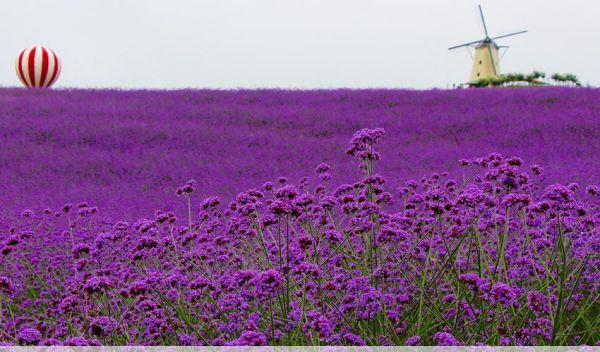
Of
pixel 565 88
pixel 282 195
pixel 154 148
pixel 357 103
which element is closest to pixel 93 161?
pixel 154 148

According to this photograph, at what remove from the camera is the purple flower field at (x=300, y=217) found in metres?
3.12

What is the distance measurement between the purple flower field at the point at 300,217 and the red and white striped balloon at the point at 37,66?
590 centimetres

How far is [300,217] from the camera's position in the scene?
4035mm

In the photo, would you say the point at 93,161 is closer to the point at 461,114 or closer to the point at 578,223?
the point at 461,114

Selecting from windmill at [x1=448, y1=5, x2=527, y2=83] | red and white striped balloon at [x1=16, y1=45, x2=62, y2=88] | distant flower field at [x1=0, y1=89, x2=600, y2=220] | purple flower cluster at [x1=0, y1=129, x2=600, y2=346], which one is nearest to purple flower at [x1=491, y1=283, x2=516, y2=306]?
purple flower cluster at [x1=0, y1=129, x2=600, y2=346]

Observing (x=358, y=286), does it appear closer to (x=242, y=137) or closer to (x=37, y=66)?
(x=242, y=137)

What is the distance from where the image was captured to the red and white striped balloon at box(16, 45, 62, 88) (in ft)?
81.6

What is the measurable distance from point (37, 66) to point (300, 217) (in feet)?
75.3

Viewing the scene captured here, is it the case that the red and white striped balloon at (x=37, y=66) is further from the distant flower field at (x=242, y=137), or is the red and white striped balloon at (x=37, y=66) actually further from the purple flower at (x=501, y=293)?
the purple flower at (x=501, y=293)

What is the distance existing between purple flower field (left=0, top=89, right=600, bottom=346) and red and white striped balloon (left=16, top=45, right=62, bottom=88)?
5905mm

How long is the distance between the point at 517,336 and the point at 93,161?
31.7ft

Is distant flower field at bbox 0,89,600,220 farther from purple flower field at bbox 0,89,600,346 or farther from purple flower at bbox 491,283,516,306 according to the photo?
purple flower at bbox 491,283,516,306

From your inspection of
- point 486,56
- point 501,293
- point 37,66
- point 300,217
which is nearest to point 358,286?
point 501,293

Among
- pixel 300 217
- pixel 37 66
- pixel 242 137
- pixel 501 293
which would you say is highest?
pixel 37 66
